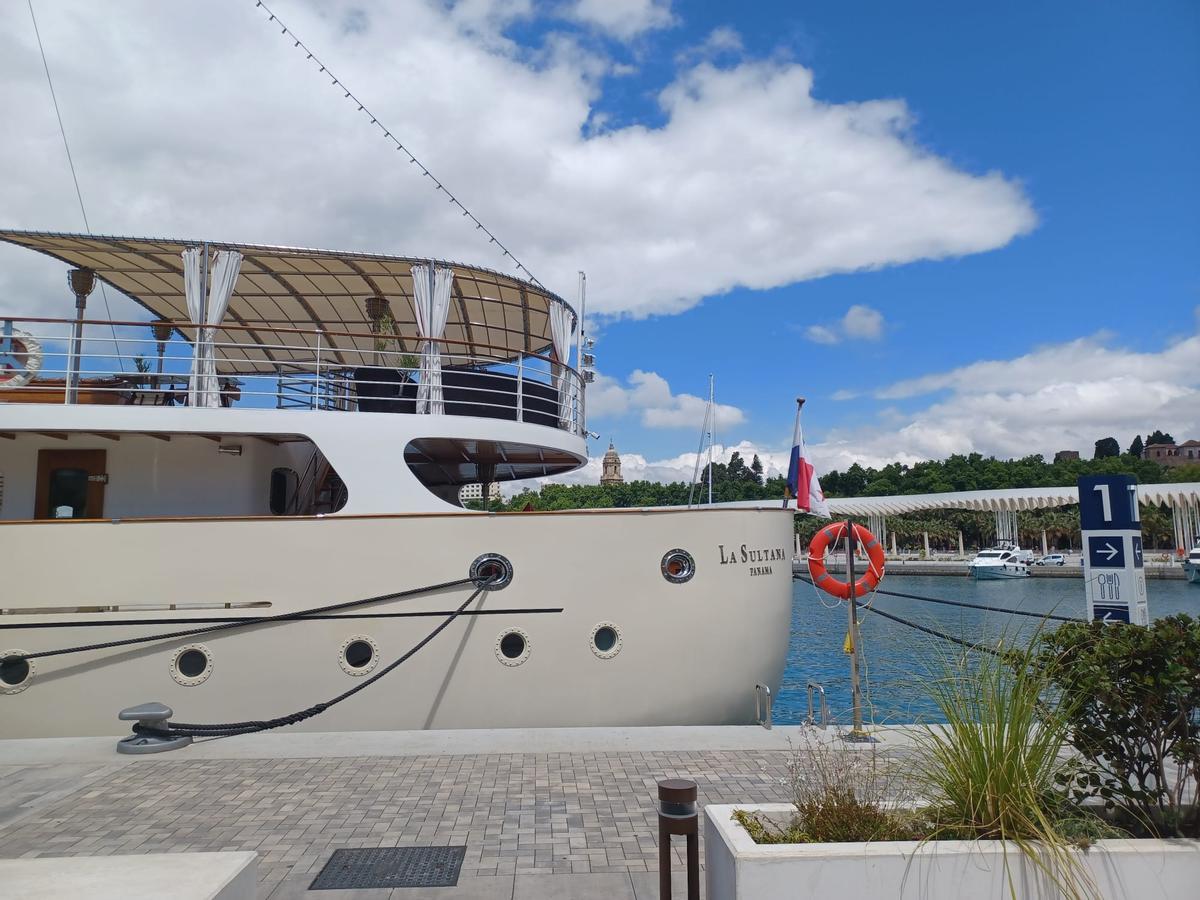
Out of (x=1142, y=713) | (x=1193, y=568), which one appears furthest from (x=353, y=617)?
(x=1193, y=568)

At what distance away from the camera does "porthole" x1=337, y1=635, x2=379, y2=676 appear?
23.7 feet

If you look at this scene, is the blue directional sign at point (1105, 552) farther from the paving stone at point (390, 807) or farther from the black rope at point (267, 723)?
the black rope at point (267, 723)

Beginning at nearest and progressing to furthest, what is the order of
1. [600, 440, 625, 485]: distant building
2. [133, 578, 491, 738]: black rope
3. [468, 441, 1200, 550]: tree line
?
1. [133, 578, 491, 738]: black rope
2. [468, 441, 1200, 550]: tree line
3. [600, 440, 625, 485]: distant building

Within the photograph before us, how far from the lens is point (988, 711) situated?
11.2 ft

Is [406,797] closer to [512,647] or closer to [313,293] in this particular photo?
[512,647]

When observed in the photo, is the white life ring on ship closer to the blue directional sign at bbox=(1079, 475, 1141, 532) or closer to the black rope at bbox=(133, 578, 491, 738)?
the black rope at bbox=(133, 578, 491, 738)

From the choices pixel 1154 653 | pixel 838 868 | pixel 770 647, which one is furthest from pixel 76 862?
pixel 770 647

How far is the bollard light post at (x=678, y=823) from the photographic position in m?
3.38

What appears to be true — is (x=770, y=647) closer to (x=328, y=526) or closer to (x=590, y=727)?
(x=590, y=727)

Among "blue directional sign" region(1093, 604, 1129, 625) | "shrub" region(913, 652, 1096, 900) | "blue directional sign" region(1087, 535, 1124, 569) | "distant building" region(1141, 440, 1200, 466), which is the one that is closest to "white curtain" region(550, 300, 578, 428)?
"blue directional sign" region(1087, 535, 1124, 569)

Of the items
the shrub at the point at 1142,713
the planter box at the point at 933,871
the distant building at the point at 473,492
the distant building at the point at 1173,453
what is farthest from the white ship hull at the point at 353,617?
the distant building at the point at 1173,453

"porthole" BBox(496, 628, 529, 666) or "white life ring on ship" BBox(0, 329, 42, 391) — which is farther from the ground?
"white life ring on ship" BBox(0, 329, 42, 391)

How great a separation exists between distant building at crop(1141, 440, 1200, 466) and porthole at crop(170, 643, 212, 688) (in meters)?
165

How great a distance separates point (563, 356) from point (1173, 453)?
172m
